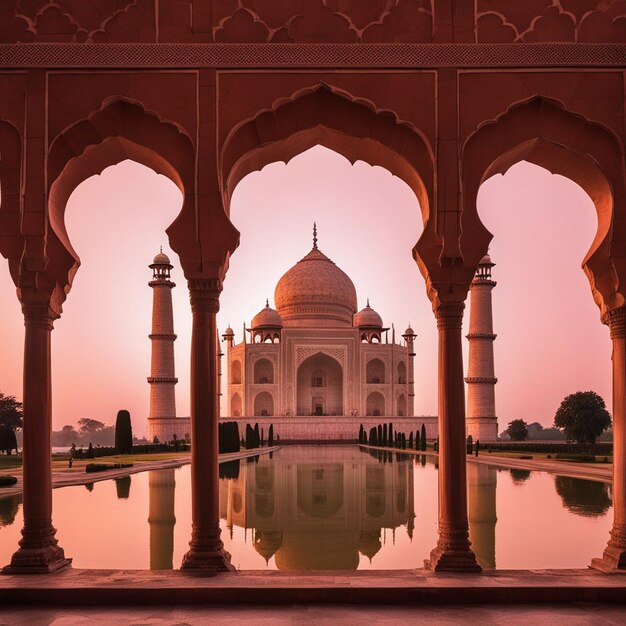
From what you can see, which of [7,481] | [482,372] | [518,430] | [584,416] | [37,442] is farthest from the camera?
[518,430]

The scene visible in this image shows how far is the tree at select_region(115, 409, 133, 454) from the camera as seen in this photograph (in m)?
23.2

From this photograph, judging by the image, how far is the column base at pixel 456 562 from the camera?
530cm

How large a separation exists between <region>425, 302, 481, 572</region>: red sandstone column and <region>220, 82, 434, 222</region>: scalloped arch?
0.94m

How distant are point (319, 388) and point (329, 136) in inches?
1553

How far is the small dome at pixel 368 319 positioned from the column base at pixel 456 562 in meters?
40.0

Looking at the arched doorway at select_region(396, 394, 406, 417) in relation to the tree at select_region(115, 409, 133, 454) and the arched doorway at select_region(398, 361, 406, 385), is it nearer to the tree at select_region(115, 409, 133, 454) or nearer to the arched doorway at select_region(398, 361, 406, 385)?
the arched doorway at select_region(398, 361, 406, 385)

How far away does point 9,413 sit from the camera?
30000 millimetres

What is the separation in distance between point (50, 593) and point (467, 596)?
2662 mm

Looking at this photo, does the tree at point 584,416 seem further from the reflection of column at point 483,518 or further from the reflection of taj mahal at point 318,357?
the reflection of column at point 483,518

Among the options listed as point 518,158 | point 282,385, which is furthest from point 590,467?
point 282,385

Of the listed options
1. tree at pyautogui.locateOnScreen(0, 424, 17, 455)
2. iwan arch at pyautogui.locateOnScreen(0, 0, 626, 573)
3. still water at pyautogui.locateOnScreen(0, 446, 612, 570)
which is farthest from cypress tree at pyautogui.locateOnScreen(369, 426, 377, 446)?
iwan arch at pyautogui.locateOnScreen(0, 0, 626, 573)

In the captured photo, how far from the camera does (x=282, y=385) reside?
136ft

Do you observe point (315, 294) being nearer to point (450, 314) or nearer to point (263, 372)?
point (263, 372)

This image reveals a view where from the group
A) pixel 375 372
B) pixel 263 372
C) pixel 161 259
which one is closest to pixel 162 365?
pixel 161 259
